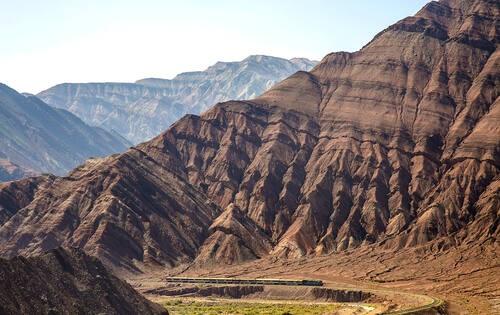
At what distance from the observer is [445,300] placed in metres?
185

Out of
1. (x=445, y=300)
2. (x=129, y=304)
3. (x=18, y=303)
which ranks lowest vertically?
(x=445, y=300)

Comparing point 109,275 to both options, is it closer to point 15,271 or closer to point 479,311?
point 15,271

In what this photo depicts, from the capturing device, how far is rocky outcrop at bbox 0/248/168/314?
120m

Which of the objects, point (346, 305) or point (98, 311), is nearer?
point (98, 311)

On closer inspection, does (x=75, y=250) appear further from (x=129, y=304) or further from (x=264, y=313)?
(x=264, y=313)

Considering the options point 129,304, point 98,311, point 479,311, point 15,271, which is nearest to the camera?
point 15,271

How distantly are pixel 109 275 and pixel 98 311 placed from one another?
16.7 metres

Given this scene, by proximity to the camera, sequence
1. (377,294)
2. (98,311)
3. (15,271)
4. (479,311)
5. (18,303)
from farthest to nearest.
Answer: (377,294) < (479,311) < (98,311) < (15,271) < (18,303)

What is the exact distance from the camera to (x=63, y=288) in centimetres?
13388

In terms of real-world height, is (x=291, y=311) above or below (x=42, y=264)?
below

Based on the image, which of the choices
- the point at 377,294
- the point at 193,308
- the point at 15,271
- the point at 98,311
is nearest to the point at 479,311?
the point at 377,294

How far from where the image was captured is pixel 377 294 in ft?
649

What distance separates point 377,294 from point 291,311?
22998 millimetres

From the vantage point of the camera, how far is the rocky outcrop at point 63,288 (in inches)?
4739
